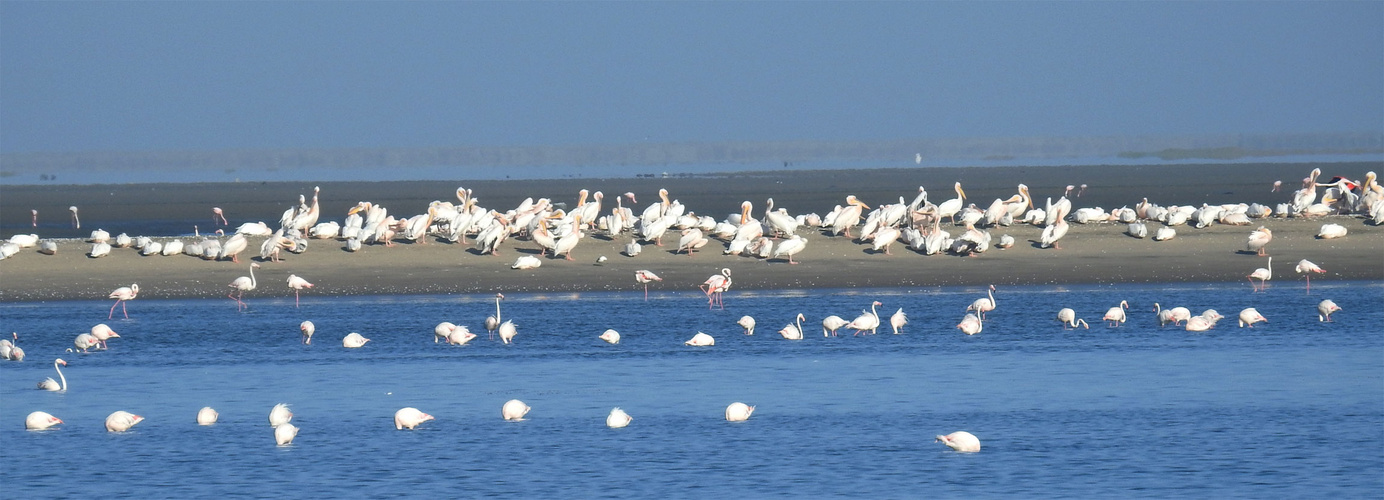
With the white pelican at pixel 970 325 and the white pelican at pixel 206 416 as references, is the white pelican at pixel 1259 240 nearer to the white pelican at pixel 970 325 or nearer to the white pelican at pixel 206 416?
the white pelican at pixel 970 325

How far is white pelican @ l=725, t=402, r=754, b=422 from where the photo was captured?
12609mm

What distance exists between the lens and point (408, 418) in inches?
492

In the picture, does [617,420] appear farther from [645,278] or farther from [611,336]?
[645,278]

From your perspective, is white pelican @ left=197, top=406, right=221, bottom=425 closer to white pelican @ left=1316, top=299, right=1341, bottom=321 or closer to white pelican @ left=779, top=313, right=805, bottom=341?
white pelican @ left=779, top=313, right=805, bottom=341

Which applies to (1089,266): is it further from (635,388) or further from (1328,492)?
(1328,492)

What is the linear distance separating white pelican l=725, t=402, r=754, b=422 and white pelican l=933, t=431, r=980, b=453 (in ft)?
5.72

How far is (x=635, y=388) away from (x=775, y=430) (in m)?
2.20

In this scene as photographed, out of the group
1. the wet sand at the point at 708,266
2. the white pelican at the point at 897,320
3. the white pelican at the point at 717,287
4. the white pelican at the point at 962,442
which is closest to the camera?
the white pelican at the point at 962,442

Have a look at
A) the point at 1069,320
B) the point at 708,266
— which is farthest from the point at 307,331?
the point at 1069,320

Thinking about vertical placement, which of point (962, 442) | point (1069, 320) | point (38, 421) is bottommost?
point (962, 442)

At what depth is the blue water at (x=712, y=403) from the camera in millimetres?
10836

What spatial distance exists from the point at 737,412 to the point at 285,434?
323 centimetres

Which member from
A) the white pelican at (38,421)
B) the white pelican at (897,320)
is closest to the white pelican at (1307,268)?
the white pelican at (897,320)

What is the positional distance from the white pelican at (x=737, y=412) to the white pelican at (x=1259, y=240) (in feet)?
42.1
